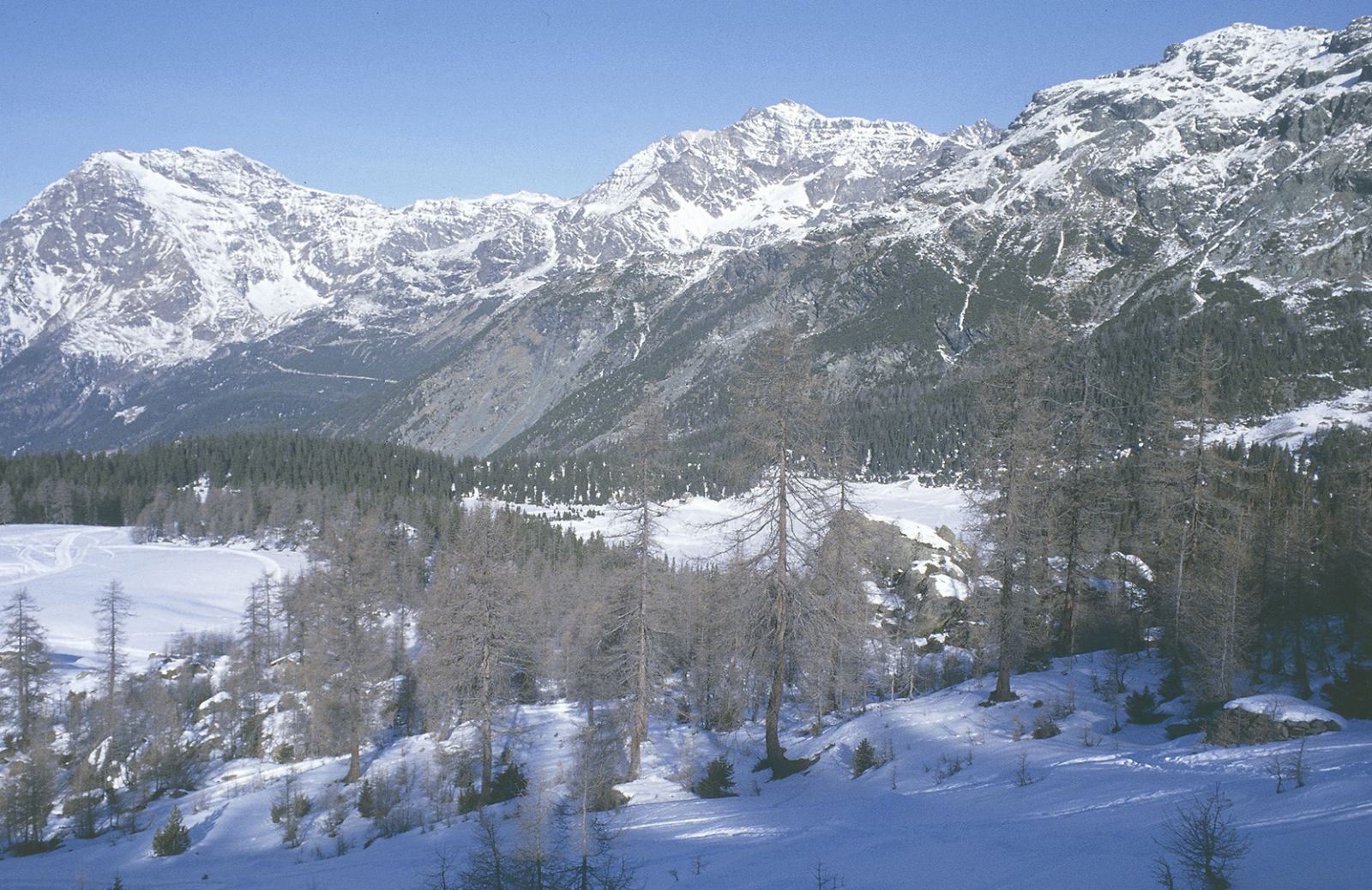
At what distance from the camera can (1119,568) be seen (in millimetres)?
36281

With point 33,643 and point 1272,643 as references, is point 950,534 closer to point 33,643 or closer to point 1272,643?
point 1272,643

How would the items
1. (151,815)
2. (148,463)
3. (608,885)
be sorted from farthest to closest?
(148,463) < (151,815) < (608,885)

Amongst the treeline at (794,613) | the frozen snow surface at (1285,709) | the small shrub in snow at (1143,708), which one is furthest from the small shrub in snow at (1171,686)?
the frozen snow surface at (1285,709)

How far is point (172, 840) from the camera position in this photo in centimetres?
2450

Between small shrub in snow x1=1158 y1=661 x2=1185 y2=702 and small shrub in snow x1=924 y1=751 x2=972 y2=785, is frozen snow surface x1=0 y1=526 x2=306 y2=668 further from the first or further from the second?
small shrub in snow x1=1158 y1=661 x2=1185 y2=702

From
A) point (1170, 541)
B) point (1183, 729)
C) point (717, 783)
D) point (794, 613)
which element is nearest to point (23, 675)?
point (717, 783)

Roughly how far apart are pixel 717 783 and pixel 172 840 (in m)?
18.3

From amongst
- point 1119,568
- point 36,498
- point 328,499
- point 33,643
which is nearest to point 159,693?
point 33,643

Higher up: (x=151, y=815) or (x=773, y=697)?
(x=773, y=697)

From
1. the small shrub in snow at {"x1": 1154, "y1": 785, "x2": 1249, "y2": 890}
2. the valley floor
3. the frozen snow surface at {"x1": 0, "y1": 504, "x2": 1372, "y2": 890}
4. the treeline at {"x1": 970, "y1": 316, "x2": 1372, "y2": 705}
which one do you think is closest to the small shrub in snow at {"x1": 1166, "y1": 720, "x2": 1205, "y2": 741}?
the frozen snow surface at {"x1": 0, "y1": 504, "x2": 1372, "y2": 890}

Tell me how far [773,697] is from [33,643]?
45.1 metres

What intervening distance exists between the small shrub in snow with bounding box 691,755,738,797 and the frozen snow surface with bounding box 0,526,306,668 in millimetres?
55248

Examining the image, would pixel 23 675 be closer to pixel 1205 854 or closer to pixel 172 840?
pixel 172 840

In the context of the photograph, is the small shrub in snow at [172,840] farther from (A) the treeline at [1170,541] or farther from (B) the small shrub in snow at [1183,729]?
(B) the small shrub in snow at [1183,729]
